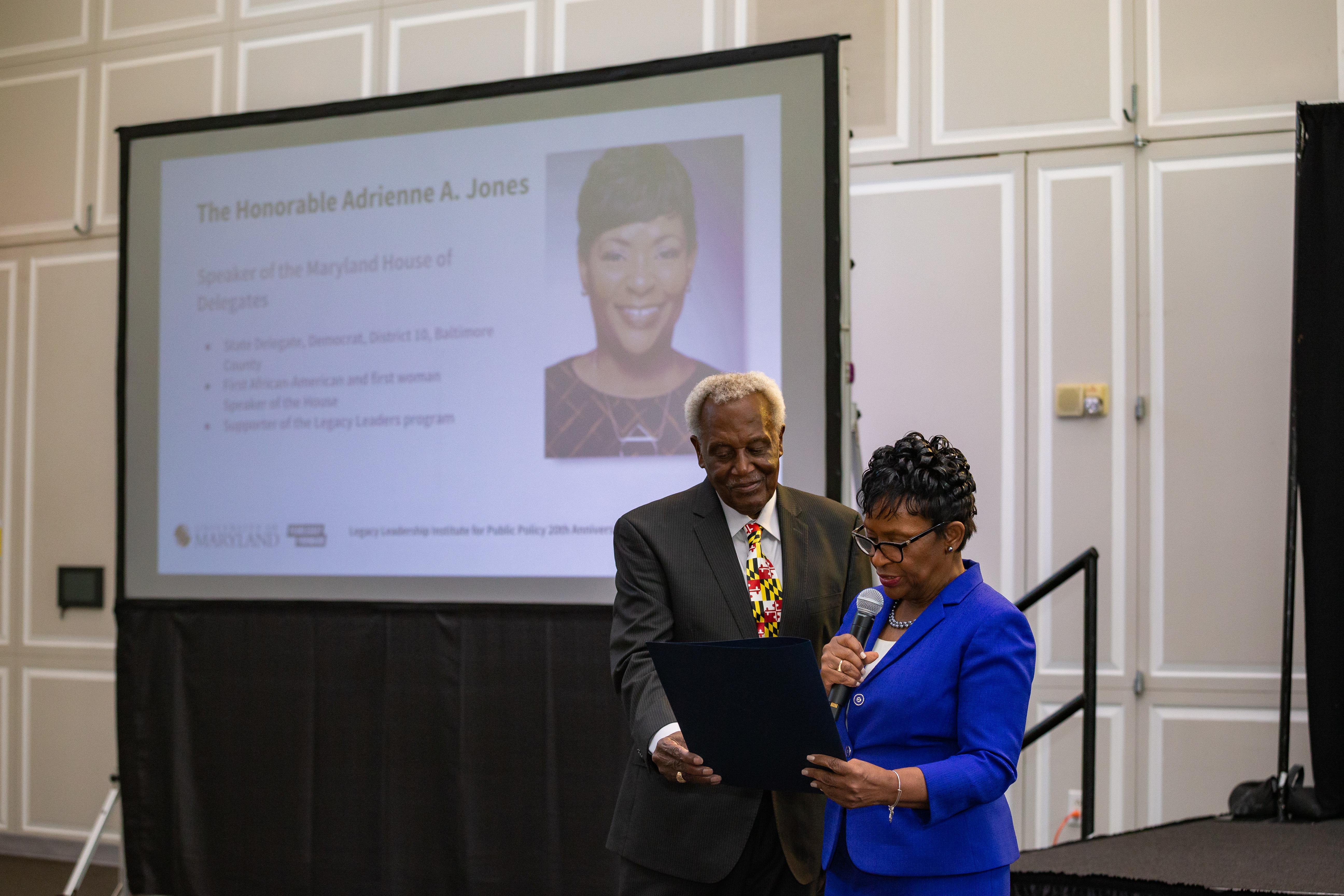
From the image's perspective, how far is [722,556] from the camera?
2.09 m

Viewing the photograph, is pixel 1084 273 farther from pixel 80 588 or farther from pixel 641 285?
pixel 80 588

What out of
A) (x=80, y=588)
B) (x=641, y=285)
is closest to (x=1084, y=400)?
(x=641, y=285)

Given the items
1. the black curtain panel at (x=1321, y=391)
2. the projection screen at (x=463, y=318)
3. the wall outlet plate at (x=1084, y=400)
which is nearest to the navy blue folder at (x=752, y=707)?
the projection screen at (x=463, y=318)

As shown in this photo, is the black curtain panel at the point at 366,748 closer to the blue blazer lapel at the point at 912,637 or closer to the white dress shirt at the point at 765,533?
the white dress shirt at the point at 765,533

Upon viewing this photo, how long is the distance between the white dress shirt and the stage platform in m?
1.26

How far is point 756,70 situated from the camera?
12.3 ft

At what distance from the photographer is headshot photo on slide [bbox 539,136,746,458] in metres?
3.79

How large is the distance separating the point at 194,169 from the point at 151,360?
30.6 inches

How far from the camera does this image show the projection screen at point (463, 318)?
374cm

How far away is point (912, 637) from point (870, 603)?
0.10 metres

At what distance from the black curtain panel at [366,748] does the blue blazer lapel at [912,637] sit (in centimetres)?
230

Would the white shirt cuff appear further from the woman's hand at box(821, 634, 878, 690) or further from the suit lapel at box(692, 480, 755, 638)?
the woman's hand at box(821, 634, 878, 690)

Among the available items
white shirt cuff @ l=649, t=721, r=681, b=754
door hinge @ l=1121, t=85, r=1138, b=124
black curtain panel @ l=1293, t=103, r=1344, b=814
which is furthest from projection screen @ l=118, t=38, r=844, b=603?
white shirt cuff @ l=649, t=721, r=681, b=754

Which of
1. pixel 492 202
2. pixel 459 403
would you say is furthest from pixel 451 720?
pixel 492 202
